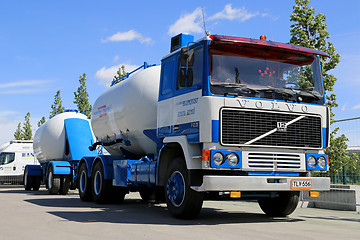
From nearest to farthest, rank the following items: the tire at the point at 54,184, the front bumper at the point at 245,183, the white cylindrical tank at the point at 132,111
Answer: the front bumper at the point at 245,183
the white cylindrical tank at the point at 132,111
the tire at the point at 54,184

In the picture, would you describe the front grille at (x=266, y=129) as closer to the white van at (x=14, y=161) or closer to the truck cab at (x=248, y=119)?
the truck cab at (x=248, y=119)

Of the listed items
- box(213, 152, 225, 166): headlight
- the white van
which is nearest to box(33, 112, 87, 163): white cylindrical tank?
the white van

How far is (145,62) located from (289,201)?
5440 millimetres

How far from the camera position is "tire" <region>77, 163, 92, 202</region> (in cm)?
1408

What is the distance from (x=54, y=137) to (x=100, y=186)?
646cm

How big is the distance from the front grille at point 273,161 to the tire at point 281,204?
1.26m

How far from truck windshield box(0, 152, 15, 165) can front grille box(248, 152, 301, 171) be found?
2315cm

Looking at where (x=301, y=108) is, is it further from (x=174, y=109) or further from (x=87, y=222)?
(x=87, y=222)

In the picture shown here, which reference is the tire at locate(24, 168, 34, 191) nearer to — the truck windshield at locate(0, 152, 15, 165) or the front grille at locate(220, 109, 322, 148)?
the truck windshield at locate(0, 152, 15, 165)

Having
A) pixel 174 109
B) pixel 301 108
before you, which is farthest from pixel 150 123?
pixel 301 108

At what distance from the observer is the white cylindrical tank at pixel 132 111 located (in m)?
11.3

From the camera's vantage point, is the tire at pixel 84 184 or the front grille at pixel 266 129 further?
the tire at pixel 84 184

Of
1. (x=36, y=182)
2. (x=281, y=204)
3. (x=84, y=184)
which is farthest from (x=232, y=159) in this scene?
(x=36, y=182)

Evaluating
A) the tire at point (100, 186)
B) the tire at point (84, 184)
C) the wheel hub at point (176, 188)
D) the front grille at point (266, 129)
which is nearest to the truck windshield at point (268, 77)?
the front grille at point (266, 129)
